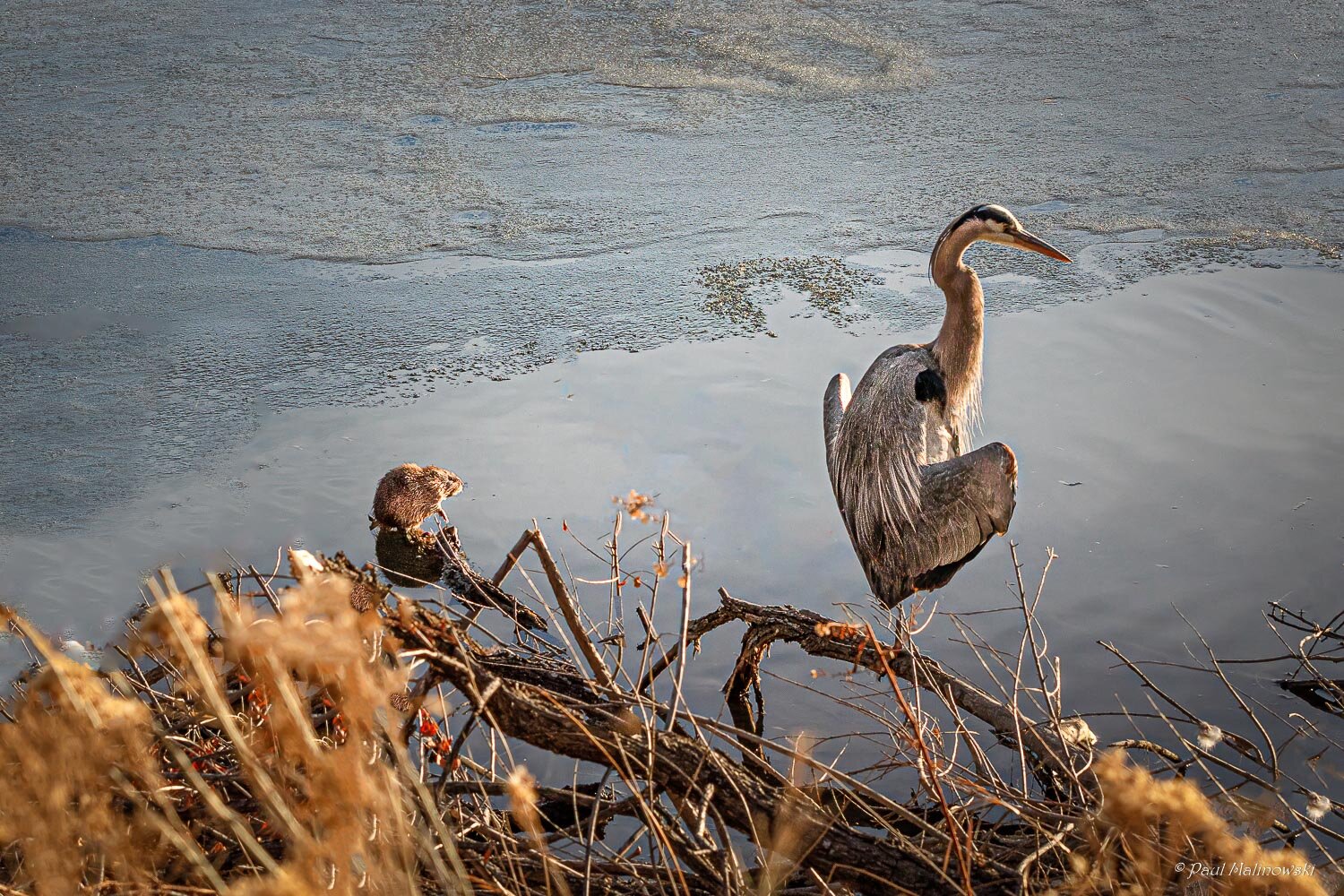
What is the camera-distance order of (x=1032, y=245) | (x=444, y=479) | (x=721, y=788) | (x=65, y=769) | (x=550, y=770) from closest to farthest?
(x=65, y=769)
(x=721, y=788)
(x=550, y=770)
(x=444, y=479)
(x=1032, y=245)

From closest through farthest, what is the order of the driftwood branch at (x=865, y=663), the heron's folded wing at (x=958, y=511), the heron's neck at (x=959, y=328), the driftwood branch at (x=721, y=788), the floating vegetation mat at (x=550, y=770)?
the floating vegetation mat at (x=550, y=770), the driftwood branch at (x=721, y=788), the driftwood branch at (x=865, y=663), the heron's folded wing at (x=958, y=511), the heron's neck at (x=959, y=328)

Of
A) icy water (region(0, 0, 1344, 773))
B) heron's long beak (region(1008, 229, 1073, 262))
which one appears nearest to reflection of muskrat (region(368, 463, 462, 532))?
icy water (region(0, 0, 1344, 773))

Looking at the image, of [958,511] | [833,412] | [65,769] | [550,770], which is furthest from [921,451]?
[65,769]

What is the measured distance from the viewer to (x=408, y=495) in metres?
4.18

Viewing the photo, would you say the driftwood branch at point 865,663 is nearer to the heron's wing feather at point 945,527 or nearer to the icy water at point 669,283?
the icy water at point 669,283

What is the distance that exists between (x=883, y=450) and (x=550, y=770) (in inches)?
62.4

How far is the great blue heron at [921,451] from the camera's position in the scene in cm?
392

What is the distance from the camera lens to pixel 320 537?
14.0 ft

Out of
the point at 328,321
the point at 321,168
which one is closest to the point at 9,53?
the point at 321,168

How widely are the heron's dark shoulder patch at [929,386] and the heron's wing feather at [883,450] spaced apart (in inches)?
0.9

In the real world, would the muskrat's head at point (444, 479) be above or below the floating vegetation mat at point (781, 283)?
below

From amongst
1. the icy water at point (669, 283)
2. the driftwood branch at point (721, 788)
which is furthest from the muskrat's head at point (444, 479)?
the driftwood branch at point (721, 788)

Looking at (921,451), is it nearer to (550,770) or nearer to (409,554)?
(550,770)

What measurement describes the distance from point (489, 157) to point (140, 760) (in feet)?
19.6
